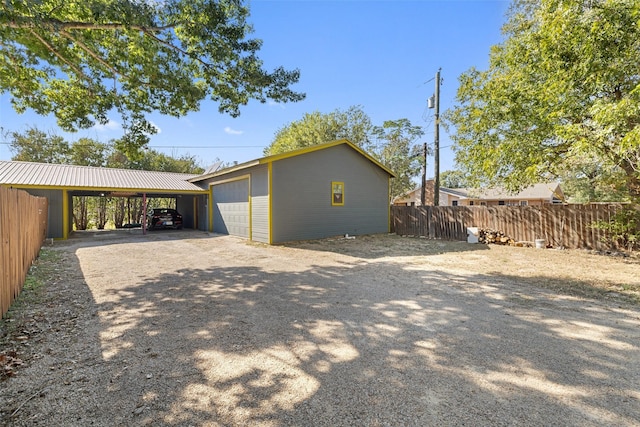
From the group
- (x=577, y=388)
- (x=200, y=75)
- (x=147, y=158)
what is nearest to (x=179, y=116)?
(x=200, y=75)

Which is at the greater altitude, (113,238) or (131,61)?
(131,61)

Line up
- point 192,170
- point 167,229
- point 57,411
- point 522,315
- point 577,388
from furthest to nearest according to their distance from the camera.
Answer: point 192,170 < point 167,229 < point 522,315 < point 577,388 < point 57,411

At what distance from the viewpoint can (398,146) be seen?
79.6 ft

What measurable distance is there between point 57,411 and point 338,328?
2482mm

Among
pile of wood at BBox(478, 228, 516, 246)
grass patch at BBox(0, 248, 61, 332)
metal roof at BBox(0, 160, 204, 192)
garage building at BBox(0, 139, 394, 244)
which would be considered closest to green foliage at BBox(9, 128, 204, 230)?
metal roof at BBox(0, 160, 204, 192)

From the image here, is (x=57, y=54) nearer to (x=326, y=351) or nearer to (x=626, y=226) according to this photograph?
(x=326, y=351)

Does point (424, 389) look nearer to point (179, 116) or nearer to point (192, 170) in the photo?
point (179, 116)

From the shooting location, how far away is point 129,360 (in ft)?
8.75

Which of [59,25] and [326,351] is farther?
[59,25]

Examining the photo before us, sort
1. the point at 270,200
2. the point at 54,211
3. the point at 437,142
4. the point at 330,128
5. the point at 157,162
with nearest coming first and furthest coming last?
the point at 270,200 < the point at 54,211 < the point at 437,142 < the point at 330,128 < the point at 157,162

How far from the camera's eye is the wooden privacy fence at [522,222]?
900 cm

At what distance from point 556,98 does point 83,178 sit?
18.7 meters

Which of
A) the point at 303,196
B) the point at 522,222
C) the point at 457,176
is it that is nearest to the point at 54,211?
the point at 303,196

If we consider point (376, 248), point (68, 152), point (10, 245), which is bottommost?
point (376, 248)
